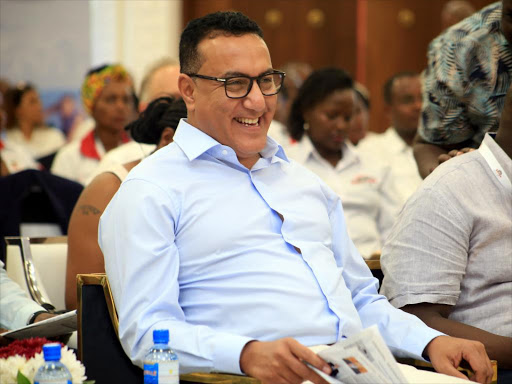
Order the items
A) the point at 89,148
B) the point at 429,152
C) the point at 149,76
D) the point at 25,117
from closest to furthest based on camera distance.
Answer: the point at 429,152 < the point at 149,76 < the point at 89,148 < the point at 25,117

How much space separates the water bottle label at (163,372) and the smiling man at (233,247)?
0.35 ft

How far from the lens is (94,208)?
9.94ft

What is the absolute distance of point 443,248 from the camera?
8.14 ft

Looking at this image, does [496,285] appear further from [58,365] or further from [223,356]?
[58,365]

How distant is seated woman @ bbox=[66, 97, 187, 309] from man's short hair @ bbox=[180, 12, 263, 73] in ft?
2.34

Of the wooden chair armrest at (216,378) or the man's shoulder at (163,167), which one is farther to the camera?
the man's shoulder at (163,167)

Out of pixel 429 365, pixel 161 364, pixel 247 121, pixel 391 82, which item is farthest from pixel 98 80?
pixel 161 364

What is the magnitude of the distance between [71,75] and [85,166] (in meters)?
3.44

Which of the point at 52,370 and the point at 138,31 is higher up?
the point at 138,31

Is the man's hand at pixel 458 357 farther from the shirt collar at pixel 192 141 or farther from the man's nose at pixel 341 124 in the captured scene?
the man's nose at pixel 341 124

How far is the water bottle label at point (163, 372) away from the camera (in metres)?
1.88

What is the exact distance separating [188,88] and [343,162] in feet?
8.41

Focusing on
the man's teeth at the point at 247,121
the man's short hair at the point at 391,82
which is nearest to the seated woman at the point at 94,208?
the man's teeth at the point at 247,121

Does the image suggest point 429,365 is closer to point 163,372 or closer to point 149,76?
point 163,372
